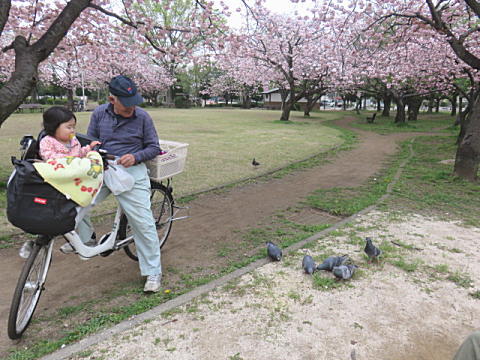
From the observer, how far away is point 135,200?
288 centimetres

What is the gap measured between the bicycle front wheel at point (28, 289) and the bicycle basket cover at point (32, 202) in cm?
29

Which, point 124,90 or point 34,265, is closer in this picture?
point 34,265

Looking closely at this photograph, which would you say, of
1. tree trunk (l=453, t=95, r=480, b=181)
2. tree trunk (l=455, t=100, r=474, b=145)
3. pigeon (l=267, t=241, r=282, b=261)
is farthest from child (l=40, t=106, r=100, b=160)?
tree trunk (l=455, t=100, r=474, b=145)

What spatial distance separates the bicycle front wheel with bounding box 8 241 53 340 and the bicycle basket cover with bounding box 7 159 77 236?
0.29 metres

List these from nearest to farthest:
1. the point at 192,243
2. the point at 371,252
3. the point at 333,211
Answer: the point at 371,252, the point at 192,243, the point at 333,211

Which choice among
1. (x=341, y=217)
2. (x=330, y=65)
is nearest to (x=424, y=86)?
(x=330, y=65)

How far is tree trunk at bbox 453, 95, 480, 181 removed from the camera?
23.7 ft

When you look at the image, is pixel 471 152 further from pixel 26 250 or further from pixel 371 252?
pixel 26 250

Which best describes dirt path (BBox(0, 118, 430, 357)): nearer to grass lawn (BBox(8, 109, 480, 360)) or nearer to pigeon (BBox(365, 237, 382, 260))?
grass lawn (BBox(8, 109, 480, 360))

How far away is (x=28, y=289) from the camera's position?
2418 millimetres

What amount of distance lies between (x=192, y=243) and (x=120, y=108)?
1965mm

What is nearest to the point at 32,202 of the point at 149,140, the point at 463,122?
the point at 149,140

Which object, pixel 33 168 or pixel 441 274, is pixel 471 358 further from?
pixel 33 168

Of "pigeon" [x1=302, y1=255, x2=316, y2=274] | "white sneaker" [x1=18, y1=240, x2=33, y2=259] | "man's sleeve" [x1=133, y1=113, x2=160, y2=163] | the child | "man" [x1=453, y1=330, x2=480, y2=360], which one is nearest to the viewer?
"man" [x1=453, y1=330, x2=480, y2=360]
